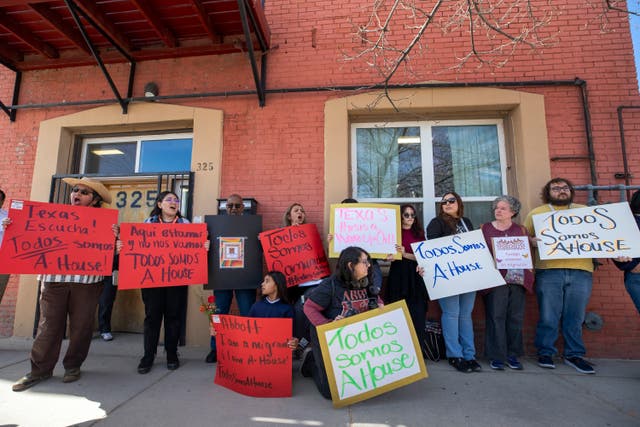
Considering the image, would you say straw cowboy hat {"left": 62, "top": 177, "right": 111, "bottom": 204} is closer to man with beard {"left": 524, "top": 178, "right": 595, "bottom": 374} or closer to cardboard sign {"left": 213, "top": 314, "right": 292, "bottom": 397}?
cardboard sign {"left": 213, "top": 314, "right": 292, "bottom": 397}

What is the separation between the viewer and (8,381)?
321 centimetres

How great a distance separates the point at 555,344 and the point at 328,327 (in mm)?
3231

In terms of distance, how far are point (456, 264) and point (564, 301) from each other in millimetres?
1337

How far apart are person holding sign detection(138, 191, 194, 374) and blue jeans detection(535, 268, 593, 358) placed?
4.06 m

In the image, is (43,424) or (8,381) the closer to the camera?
(43,424)

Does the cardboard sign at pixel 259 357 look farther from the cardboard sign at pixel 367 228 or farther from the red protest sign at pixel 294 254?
the cardboard sign at pixel 367 228

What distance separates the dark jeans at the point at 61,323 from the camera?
3.20 metres

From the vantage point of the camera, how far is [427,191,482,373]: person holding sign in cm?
366

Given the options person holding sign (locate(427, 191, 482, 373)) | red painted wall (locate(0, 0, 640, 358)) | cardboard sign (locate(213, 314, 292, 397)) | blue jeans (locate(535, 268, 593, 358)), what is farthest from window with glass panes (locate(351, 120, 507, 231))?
cardboard sign (locate(213, 314, 292, 397))

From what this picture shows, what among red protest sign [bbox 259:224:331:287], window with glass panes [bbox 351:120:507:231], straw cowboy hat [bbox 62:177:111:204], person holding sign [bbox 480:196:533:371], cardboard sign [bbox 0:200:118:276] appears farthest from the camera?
window with glass panes [bbox 351:120:507:231]

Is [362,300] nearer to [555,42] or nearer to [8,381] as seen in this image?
[8,381]

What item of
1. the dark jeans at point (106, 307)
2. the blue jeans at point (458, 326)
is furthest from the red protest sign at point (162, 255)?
the blue jeans at point (458, 326)

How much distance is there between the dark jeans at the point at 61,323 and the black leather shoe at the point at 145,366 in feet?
1.81

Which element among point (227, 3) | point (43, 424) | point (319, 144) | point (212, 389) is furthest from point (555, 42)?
point (43, 424)
